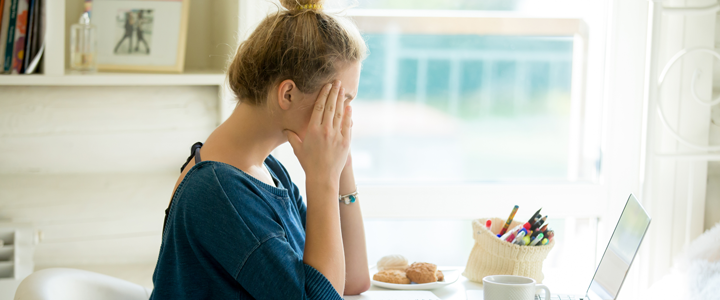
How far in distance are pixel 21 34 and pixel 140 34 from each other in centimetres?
28

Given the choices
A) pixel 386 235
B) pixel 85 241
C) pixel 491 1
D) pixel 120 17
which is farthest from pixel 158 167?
pixel 491 1

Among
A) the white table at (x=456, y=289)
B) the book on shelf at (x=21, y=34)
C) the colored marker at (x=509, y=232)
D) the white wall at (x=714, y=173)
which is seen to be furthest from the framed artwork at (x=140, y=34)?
the white wall at (x=714, y=173)

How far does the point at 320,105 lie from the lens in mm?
1004

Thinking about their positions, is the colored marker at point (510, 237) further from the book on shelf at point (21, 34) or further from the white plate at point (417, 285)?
the book on shelf at point (21, 34)

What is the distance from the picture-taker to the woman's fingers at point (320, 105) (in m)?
1.00

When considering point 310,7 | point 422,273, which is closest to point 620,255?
point 422,273

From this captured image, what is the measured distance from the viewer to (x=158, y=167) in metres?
1.70

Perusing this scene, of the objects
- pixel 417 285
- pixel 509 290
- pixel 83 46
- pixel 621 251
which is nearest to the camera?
pixel 509 290

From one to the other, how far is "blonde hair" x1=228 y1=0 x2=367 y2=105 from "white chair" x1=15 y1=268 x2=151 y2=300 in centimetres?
42

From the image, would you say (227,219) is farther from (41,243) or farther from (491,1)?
(491,1)

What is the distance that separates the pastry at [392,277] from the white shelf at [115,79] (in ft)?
2.16

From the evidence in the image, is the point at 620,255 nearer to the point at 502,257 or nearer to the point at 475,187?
the point at 502,257

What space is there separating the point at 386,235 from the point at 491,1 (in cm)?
80

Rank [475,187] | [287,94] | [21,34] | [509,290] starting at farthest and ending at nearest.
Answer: [475,187] < [21,34] < [509,290] < [287,94]
